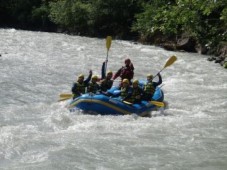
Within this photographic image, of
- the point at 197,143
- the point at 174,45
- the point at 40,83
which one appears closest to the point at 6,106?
the point at 40,83

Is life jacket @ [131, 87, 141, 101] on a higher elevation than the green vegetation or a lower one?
lower

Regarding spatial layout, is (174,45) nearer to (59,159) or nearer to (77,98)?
(77,98)

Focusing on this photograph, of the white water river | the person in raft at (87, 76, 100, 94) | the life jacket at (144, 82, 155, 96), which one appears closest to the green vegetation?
the white water river

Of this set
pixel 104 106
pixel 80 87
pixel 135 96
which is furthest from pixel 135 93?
pixel 80 87

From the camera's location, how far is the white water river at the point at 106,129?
7.41 m

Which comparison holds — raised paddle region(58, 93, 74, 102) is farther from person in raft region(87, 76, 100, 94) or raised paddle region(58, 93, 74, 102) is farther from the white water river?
person in raft region(87, 76, 100, 94)

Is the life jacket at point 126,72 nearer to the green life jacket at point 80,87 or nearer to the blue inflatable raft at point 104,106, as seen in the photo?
the green life jacket at point 80,87

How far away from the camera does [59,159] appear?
24.3ft

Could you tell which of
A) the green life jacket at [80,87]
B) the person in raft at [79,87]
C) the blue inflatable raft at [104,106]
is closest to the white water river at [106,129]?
the blue inflatable raft at [104,106]

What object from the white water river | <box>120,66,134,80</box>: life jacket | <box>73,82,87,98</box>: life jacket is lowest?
the white water river

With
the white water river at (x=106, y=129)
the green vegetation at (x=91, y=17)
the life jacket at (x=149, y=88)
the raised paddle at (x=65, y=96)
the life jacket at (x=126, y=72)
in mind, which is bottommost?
the white water river at (x=106, y=129)

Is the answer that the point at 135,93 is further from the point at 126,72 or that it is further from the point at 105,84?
the point at 126,72

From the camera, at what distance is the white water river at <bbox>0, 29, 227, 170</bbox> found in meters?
7.41

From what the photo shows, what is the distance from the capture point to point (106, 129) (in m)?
9.09
